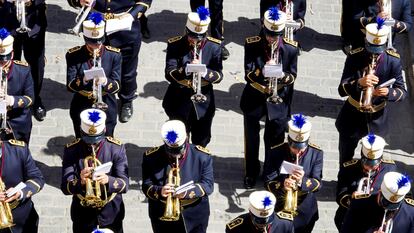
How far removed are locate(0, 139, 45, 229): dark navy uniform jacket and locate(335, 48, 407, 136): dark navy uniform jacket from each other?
417cm

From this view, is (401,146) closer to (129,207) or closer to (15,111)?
(129,207)

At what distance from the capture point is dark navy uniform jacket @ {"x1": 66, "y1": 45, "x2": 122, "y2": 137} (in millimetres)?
13578

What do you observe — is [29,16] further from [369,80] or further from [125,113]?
[369,80]

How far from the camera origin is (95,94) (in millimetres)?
13500

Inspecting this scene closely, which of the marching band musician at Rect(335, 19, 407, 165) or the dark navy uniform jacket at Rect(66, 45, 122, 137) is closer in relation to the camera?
the marching band musician at Rect(335, 19, 407, 165)

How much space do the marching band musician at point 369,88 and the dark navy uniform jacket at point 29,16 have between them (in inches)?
175

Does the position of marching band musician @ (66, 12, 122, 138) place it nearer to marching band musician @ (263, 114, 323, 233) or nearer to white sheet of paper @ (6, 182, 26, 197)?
white sheet of paper @ (6, 182, 26, 197)

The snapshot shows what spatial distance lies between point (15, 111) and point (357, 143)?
4.57 metres

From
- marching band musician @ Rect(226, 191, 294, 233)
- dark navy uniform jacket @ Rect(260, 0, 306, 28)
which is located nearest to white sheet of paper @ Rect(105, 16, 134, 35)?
dark navy uniform jacket @ Rect(260, 0, 306, 28)

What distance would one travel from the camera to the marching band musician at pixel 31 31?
14648mm

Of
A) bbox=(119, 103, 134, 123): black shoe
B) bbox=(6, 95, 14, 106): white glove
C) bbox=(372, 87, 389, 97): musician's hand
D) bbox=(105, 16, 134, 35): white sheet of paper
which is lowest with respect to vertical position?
bbox=(119, 103, 134, 123): black shoe

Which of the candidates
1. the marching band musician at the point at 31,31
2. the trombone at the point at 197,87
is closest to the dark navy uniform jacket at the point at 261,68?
the trombone at the point at 197,87

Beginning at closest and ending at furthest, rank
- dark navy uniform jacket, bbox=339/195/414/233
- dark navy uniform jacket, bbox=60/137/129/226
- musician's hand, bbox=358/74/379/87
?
dark navy uniform jacket, bbox=339/195/414/233 → dark navy uniform jacket, bbox=60/137/129/226 → musician's hand, bbox=358/74/379/87

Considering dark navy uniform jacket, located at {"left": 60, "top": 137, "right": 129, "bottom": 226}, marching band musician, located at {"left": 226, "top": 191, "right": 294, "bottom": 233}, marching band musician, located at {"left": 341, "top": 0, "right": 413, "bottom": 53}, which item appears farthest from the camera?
marching band musician, located at {"left": 341, "top": 0, "right": 413, "bottom": 53}
